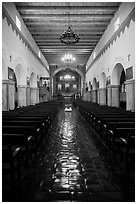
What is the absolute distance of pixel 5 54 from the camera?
30.1ft

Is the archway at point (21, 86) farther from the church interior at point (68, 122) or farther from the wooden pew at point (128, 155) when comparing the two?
the wooden pew at point (128, 155)

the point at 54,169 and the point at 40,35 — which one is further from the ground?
the point at 40,35

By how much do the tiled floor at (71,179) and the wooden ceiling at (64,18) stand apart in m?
9.42

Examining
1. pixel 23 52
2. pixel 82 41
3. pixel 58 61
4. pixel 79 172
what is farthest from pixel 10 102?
pixel 58 61

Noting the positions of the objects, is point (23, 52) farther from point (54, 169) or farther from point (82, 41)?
point (54, 169)

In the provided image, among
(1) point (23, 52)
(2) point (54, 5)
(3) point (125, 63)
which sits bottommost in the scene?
(3) point (125, 63)

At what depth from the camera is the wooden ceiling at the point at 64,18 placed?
11109 millimetres

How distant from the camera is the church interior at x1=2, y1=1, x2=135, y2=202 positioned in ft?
10.1

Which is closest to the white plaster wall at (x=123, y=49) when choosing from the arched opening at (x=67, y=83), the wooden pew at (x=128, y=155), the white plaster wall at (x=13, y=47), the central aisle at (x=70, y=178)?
the central aisle at (x=70, y=178)

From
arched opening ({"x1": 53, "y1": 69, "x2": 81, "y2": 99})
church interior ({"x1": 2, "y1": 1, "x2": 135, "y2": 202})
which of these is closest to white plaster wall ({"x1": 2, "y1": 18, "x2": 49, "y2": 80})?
church interior ({"x1": 2, "y1": 1, "x2": 135, "y2": 202})

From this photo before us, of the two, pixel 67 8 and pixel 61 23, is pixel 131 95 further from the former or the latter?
pixel 61 23

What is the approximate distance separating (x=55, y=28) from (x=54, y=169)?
13.1m

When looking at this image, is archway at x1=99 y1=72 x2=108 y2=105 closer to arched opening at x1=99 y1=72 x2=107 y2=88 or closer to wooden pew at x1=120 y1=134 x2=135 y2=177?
arched opening at x1=99 y1=72 x2=107 y2=88

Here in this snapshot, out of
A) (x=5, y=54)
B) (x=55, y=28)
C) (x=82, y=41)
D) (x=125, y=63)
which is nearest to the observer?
(x=5, y=54)
